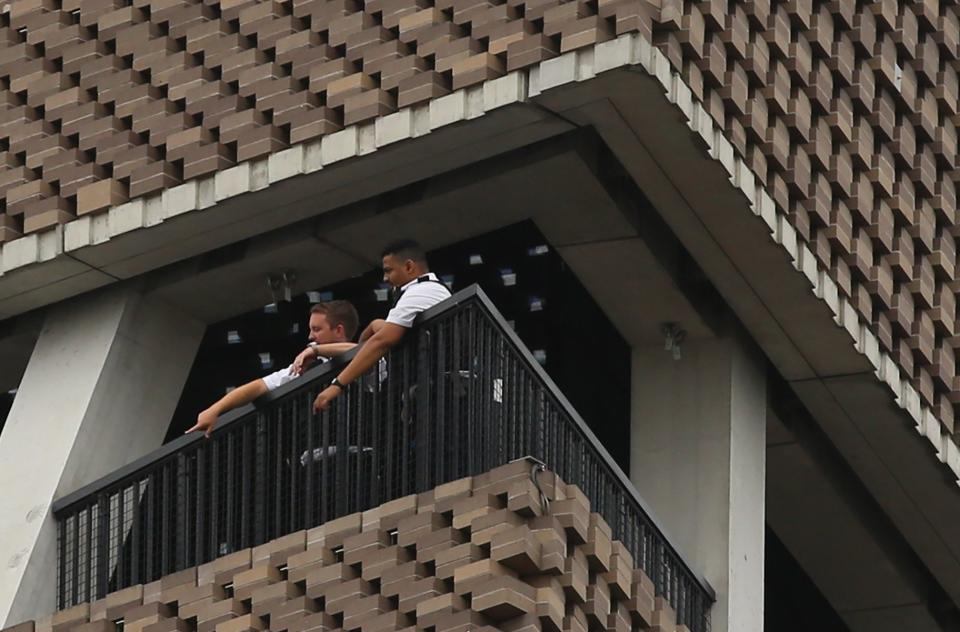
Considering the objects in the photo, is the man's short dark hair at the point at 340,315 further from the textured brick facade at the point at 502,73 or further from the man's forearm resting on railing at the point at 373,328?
the textured brick facade at the point at 502,73

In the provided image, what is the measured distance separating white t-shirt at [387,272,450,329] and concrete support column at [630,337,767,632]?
287 cm

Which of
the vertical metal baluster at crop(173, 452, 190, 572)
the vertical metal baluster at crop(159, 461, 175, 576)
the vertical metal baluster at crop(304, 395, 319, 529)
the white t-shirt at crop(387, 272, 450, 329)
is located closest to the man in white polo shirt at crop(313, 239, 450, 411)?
the white t-shirt at crop(387, 272, 450, 329)

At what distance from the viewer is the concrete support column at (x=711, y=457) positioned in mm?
26406

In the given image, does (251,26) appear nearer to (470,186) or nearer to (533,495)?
(470,186)

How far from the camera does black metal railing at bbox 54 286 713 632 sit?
79.0 ft

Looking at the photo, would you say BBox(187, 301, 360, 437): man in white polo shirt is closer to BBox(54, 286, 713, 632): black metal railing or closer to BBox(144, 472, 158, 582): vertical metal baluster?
BBox(54, 286, 713, 632): black metal railing

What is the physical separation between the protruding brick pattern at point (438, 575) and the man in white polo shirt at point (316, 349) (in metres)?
1.01

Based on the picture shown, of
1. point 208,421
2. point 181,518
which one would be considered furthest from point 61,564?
point 208,421

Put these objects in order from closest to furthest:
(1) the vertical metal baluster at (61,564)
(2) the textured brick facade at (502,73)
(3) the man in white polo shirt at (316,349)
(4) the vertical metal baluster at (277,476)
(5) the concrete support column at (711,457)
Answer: (4) the vertical metal baluster at (277,476) → (3) the man in white polo shirt at (316,349) → (2) the textured brick facade at (502,73) → (1) the vertical metal baluster at (61,564) → (5) the concrete support column at (711,457)

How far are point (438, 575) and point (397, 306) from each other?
1.87 m

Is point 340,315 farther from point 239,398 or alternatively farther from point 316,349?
point 239,398

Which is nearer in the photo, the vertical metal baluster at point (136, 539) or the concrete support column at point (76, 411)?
the vertical metal baluster at point (136, 539)

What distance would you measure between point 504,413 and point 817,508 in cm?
558

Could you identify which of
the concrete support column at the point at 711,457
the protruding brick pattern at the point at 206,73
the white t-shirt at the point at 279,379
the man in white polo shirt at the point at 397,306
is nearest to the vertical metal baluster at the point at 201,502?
the white t-shirt at the point at 279,379
